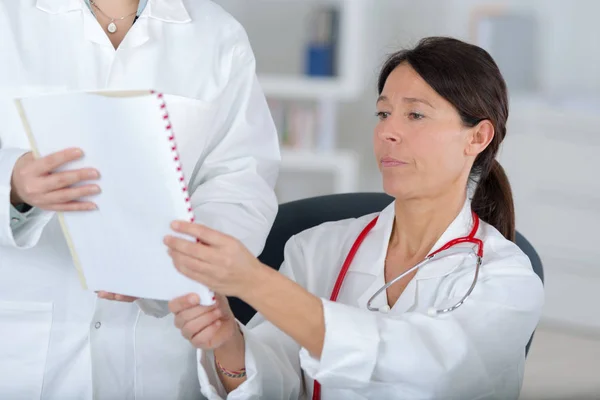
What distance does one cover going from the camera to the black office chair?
202 cm

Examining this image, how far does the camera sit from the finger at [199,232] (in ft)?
4.13

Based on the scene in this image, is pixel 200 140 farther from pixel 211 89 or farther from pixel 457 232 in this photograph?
pixel 457 232

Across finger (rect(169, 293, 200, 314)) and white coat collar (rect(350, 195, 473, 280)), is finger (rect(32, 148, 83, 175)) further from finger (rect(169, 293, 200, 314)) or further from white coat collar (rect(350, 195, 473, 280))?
white coat collar (rect(350, 195, 473, 280))

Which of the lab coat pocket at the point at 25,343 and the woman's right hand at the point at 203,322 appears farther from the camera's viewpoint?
the lab coat pocket at the point at 25,343

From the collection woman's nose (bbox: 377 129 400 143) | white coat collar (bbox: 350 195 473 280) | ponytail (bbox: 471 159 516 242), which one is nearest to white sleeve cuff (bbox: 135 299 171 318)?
white coat collar (bbox: 350 195 473 280)

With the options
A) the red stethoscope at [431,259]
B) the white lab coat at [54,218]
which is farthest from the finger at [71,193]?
the red stethoscope at [431,259]

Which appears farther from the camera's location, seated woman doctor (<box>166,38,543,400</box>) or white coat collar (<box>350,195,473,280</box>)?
white coat collar (<box>350,195,473,280</box>)

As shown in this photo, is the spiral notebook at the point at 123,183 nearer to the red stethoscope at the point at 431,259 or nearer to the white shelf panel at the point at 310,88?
the red stethoscope at the point at 431,259

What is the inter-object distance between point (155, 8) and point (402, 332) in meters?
0.73

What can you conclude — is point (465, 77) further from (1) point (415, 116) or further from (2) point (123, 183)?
(2) point (123, 183)

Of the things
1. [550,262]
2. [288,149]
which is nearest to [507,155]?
[550,262]

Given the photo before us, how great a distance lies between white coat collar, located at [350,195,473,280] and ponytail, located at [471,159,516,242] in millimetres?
116

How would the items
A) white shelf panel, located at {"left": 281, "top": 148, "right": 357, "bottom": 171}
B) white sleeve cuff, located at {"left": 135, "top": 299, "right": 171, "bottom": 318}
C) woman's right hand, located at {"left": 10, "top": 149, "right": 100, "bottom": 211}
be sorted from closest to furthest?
woman's right hand, located at {"left": 10, "top": 149, "right": 100, "bottom": 211} < white sleeve cuff, located at {"left": 135, "top": 299, "right": 171, "bottom": 318} < white shelf panel, located at {"left": 281, "top": 148, "right": 357, "bottom": 171}

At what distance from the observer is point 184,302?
1385 mm
